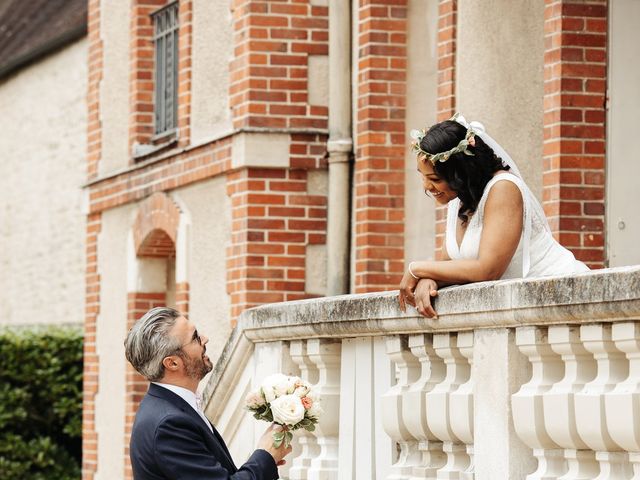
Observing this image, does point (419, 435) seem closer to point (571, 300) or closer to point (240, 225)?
point (571, 300)

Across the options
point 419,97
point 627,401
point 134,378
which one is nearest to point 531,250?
point 627,401

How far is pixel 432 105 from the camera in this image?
11.0 m

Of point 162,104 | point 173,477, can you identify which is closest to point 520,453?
point 173,477

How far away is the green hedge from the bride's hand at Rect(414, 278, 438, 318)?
→ 12.8 meters

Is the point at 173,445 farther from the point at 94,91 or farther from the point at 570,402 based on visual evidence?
the point at 94,91

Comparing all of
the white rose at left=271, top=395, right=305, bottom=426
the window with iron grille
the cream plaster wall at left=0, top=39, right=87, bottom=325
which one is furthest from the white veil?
the cream plaster wall at left=0, top=39, right=87, bottom=325

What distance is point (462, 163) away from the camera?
5680mm

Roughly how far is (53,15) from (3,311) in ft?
14.7

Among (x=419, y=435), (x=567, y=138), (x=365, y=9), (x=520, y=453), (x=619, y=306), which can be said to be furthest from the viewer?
(x=365, y=9)

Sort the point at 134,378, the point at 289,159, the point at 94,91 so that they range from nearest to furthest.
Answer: the point at 289,159 < the point at 134,378 < the point at 94,91

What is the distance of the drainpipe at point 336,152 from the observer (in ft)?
36.8

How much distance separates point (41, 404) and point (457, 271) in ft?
44.3

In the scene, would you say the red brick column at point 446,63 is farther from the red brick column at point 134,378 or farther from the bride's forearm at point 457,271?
the red brick column at point 134,378

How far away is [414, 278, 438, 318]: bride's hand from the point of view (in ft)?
17.7
